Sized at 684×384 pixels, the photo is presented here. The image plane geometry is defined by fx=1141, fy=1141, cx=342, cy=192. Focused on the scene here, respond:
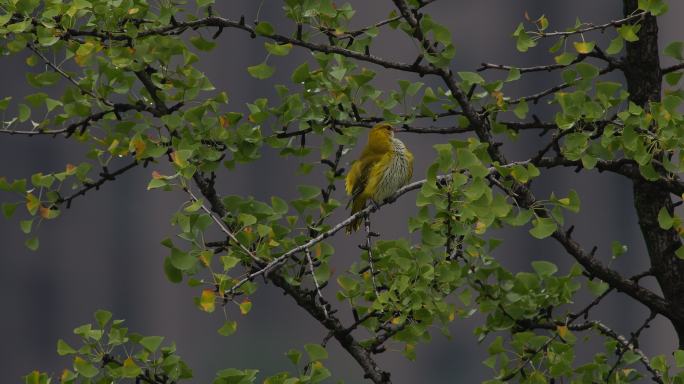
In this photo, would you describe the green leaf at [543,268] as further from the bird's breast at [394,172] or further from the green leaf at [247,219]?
the green leaf at [247,219]

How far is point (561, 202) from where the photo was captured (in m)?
5.64

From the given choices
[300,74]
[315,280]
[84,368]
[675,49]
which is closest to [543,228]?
[315,280]

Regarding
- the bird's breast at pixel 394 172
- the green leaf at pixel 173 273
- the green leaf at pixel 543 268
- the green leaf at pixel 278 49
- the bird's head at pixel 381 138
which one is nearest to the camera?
the green leaf at pixel 173 273

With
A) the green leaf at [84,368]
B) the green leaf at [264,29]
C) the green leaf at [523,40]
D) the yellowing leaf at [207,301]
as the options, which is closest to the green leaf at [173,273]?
the yellowing leaf at [207,301]

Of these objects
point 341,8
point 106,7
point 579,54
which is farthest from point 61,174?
point 579,54

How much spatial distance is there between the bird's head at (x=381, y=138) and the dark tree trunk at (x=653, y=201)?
6.19ft

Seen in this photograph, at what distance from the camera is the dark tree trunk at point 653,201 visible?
23.2 ft

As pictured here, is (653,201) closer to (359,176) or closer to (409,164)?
(409,164)

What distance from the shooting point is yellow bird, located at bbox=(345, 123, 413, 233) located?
8156 mm

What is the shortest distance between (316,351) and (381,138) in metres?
3.19

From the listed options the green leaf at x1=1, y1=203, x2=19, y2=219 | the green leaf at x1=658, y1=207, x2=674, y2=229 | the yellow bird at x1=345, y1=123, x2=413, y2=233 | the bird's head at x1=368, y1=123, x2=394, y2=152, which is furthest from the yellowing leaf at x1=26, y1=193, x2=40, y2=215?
the green leaf at x1=658, y1=207, x2=674, y2=229

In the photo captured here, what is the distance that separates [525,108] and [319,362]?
2.21m

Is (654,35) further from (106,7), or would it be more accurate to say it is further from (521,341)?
(106,7)

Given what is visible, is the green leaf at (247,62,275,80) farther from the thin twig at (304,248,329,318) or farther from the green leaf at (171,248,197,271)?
the green leaf at (171,248,197,271)
